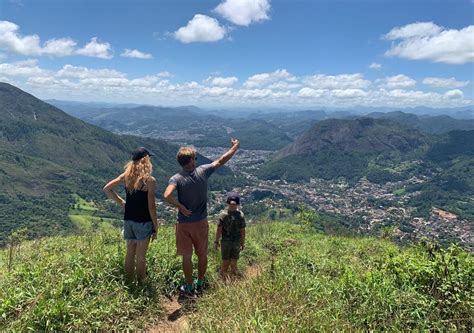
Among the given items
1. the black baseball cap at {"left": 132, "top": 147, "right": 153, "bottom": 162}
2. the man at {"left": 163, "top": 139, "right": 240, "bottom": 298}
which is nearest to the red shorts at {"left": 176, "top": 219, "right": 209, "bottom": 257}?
the man at {"left": 163, "top": 139, "right": 240, "bottom": 298}

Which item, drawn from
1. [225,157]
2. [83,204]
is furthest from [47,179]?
[225,157]

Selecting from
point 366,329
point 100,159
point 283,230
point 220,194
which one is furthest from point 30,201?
point 366,329

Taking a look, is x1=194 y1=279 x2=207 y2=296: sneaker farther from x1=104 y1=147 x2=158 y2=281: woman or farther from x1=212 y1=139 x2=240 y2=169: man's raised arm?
x1=212 y1=139 x2=240 y2=169: man's raised arm

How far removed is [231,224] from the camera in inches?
243

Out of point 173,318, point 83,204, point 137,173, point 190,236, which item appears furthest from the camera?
point 83,204

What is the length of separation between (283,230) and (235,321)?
8.74 metres

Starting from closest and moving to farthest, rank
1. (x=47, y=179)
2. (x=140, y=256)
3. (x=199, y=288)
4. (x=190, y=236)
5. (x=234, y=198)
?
1. (x=140, y=256)
2. (x=190, y=236)
3. (x=199, y=288)
4. (x=234, y=198)
5. (x=47, y=179)

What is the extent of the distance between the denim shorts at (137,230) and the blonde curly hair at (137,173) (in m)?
Answer: 0.53

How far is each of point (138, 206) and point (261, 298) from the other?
2.29 m

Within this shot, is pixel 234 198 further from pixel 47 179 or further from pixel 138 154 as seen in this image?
pixel 47 179

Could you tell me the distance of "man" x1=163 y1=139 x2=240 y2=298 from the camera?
202 inches

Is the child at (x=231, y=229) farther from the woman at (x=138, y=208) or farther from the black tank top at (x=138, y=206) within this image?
the black tank top at (x=138, y=206)

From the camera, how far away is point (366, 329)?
148 inches

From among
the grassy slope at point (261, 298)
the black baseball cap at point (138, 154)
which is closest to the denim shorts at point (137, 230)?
the grassy slope at point (261, 298)
